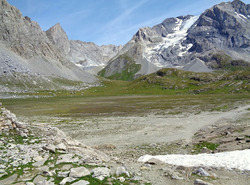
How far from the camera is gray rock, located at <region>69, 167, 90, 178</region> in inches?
529

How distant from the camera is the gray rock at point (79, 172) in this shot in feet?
44.1

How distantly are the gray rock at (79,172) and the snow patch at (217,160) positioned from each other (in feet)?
28.9

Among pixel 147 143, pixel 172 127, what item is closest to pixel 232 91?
pixel 172 127

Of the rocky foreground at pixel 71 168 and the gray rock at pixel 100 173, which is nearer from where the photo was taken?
the rocky foreground at pixel 71 168

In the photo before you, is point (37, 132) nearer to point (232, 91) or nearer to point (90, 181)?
point (90, 181)

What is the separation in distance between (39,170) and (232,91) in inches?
7148

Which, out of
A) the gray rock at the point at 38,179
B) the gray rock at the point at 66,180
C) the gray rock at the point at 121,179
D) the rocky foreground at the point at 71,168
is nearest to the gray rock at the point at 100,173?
the rocky foreground at the point at 71,168

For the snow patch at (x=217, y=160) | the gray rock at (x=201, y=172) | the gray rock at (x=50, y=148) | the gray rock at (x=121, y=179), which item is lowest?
the snow patch at (x=217, y=160)

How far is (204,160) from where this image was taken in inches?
787

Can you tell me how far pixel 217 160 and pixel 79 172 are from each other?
14.3 meters

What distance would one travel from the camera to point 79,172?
13.9 meters

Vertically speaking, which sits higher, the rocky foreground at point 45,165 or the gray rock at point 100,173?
the rocky foreground at point 45,165

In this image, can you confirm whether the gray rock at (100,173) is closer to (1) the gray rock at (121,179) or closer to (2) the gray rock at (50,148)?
(1) the gray rock at (121,179)

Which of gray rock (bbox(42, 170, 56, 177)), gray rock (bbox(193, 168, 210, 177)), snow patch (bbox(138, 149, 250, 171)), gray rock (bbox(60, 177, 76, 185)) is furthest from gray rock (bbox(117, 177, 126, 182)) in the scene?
snow patch (bbox(138, 149, 250, 171))
